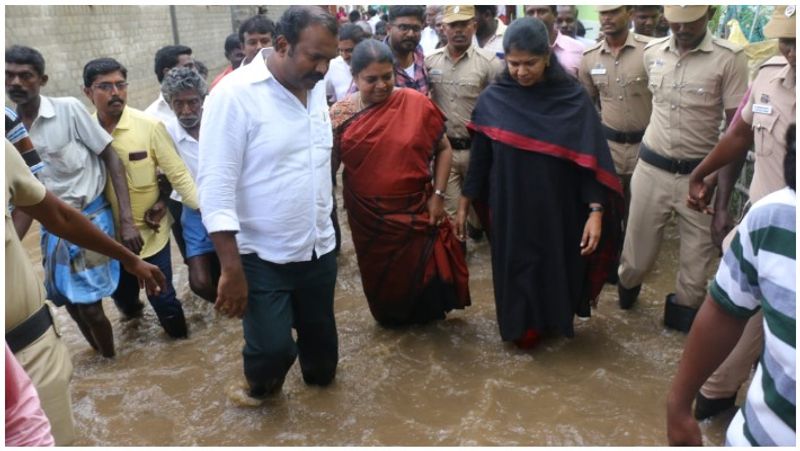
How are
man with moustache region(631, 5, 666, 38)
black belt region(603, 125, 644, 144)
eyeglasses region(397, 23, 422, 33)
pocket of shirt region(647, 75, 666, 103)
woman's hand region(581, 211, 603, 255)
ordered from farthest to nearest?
1. eyeglasses region(397, 23, 422, 33)
2. man with moustache region(631, 5, 666, 38)
3. black belt region(603, 125, 644, 144)
4. pocket of shirt region(647, 75, 666, 103)
5. woman's hand region(581, 211, 603, 255)

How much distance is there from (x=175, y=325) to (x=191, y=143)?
104cm

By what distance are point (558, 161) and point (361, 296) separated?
184 centimetres

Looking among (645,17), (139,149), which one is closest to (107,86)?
(139,149)

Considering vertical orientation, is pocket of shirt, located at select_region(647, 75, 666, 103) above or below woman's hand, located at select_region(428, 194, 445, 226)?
above

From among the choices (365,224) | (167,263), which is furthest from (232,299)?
(167,263)

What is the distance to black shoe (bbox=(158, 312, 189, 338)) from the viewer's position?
4.17m

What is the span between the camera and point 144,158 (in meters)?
3.88

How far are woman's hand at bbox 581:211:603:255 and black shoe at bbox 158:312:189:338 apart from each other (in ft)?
A: 7.46

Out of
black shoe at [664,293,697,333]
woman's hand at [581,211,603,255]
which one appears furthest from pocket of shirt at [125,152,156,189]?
black shoe at [664,293,697,333]

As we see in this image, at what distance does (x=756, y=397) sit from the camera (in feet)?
5.07

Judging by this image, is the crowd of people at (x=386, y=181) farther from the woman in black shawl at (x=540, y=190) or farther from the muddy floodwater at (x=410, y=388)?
the muddy floodwater at (x=410, y=388)

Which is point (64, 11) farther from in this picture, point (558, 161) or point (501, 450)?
point (501, 450)

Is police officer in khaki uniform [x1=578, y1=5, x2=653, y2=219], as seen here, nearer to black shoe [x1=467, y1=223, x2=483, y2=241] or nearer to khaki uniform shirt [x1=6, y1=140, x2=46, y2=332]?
black shoe [x1=467, y1=223, x2=483, y2=241]

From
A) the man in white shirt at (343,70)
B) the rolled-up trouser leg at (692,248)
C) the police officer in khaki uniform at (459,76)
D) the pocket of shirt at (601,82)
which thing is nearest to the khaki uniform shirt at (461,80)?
the police officer in khaki uniform at (459,76)
